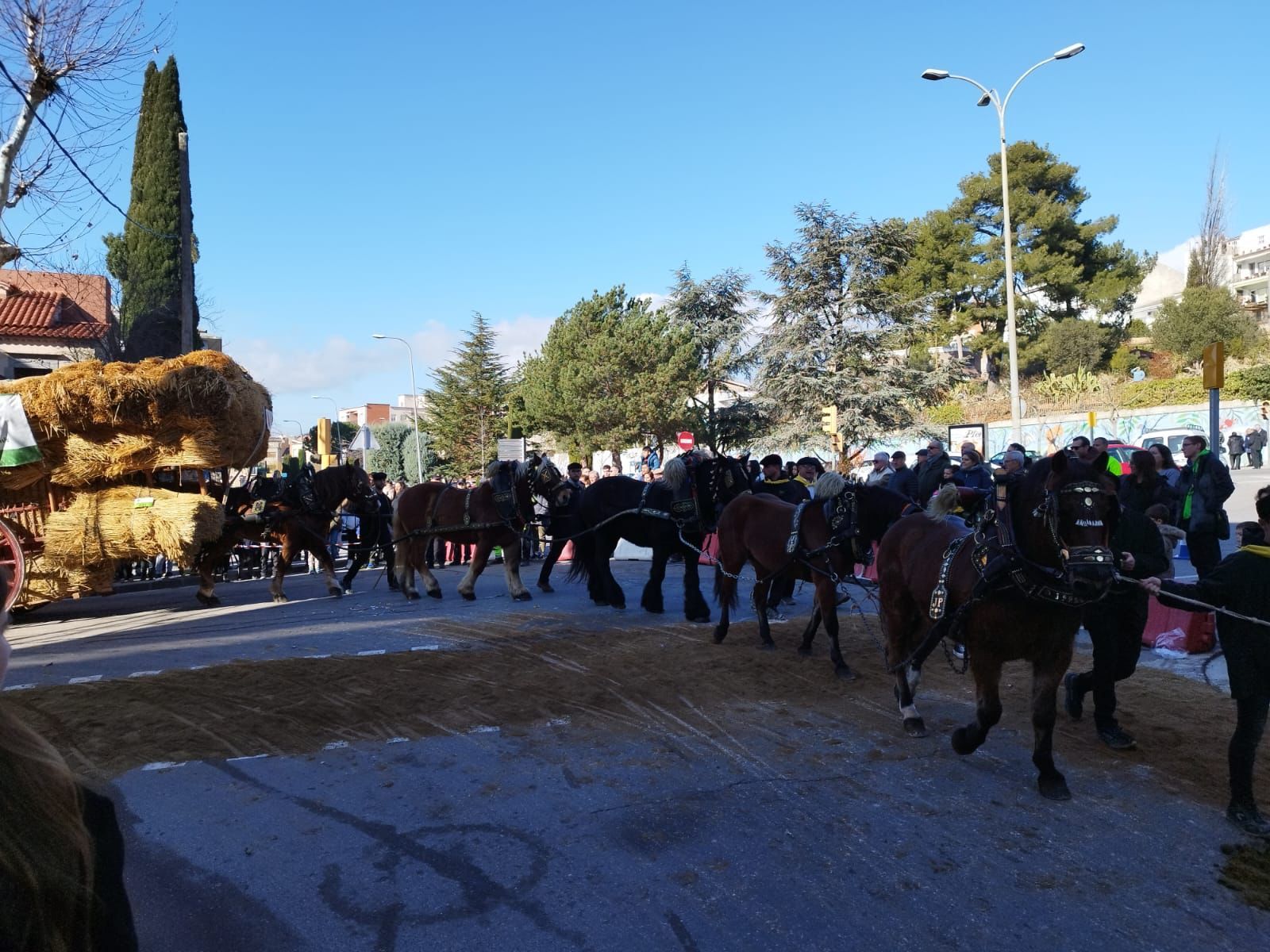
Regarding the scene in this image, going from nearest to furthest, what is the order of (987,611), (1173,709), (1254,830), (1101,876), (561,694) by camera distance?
(1101,876) → (1254,830) → (987,611) → (1173,709) → (561,694)

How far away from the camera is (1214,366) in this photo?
941 cm

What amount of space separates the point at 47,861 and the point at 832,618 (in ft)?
23.6

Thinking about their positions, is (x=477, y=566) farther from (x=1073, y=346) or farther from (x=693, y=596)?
(x=1073, y=346)

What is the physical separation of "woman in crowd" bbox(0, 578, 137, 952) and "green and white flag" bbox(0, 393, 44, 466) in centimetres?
1061

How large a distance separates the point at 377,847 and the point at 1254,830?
4336 millimetres

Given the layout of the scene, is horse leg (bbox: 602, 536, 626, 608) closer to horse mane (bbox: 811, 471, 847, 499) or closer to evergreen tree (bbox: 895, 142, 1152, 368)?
horse mane (bbox: 811, 471, 847, 499)

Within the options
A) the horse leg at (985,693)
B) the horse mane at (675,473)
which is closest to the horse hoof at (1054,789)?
the horse leg at (985,693)

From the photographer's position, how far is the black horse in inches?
444

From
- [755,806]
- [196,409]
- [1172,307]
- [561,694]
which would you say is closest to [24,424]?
[196,409]

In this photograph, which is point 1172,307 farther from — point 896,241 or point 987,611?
point 987,611

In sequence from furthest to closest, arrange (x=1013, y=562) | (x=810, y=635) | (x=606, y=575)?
(x=606, y=575)
(x=810, y=635)
(x=1013, y=562)

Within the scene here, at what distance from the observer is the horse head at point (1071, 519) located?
14.8 feet

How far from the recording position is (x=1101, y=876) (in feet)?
13.1

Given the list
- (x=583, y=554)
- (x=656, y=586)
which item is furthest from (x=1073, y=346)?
A: (x=656, y=586)
